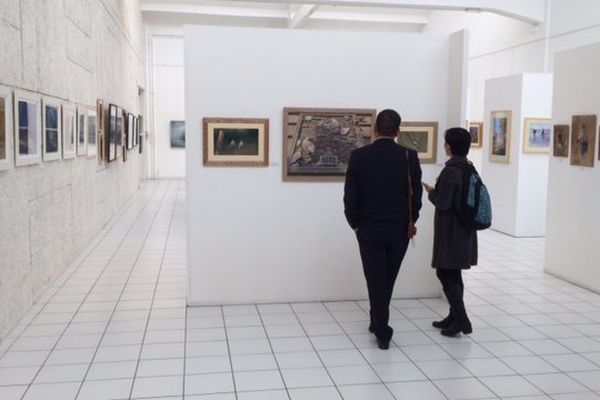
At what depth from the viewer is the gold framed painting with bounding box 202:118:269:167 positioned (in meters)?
6.17

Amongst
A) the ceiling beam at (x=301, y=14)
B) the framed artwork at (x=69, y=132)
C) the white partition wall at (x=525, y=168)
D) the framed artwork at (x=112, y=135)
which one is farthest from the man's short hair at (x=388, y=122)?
the ceiling beam at (x=301, y=14)

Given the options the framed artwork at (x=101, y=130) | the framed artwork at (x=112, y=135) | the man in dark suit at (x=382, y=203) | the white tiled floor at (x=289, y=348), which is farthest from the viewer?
the framed artwork at (x=112, y=135)

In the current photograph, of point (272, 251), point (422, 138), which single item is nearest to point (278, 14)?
point (422, 138)

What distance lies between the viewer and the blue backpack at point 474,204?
515 centimetres

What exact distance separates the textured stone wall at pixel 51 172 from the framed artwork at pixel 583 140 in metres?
6.37

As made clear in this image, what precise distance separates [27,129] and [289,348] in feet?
11.1

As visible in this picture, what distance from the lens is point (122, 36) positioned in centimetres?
1455

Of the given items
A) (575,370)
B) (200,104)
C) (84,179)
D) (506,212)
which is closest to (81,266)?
(84,179)

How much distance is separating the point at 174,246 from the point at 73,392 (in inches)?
217

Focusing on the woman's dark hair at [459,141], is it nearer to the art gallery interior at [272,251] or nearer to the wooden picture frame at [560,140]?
the art gallery interior at [272,251]

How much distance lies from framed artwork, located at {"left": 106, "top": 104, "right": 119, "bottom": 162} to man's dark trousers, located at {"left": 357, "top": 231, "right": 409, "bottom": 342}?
7689 millimetres

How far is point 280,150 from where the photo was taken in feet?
20.9

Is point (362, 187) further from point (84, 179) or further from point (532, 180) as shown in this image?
point (532, 180)

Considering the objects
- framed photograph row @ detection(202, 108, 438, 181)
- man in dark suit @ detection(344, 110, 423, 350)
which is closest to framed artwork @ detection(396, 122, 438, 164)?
framed photograph row @ detection(202, 108, 438, 181)
